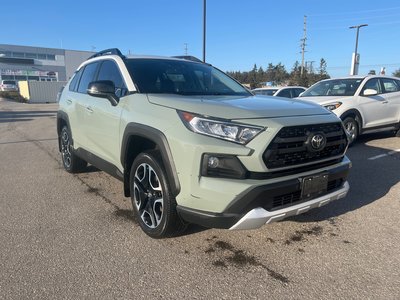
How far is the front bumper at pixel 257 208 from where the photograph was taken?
2.73 m

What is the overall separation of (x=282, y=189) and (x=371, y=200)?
89.7 inches

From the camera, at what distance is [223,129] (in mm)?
2812

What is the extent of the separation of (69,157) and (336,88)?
647cm

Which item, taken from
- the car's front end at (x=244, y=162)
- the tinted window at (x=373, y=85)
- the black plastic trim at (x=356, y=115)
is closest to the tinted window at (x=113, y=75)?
the car's front end at (x=244, y=162)

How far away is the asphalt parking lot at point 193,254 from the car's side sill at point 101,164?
0.45 metres

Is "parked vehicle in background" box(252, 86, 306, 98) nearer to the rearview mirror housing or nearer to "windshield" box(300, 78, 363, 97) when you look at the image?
"windshield" box(300, 78, 363, 97)

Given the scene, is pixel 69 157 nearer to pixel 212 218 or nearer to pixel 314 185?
pixel 212 218

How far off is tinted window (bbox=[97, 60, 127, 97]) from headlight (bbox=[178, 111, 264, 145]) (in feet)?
4.13

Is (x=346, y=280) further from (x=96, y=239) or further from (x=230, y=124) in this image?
(x=96, y=239)

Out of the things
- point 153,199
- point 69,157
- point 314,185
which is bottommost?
point 69,157

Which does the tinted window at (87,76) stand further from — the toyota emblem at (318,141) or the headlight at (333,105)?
the headlight at (333,105)

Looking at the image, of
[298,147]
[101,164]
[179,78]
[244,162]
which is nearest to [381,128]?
[179,78]

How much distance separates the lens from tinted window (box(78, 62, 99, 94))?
4985 millimetres

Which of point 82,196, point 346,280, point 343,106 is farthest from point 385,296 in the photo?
point 343,106
